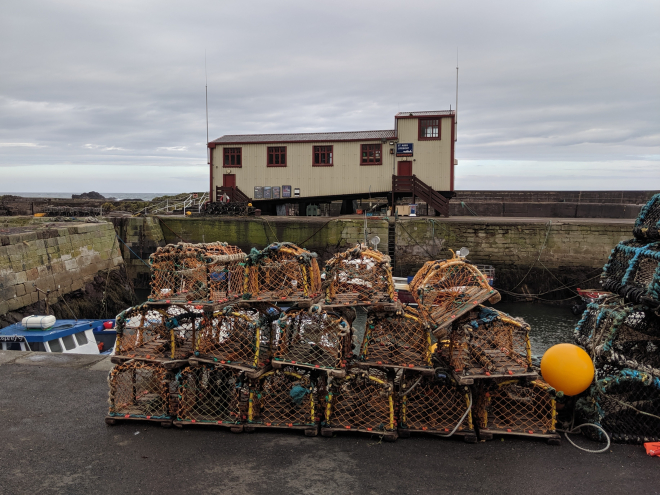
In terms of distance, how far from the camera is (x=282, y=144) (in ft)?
79.2

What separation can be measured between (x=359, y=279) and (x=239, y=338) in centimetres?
173

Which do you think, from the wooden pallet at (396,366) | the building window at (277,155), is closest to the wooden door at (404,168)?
the building window at (277,155)

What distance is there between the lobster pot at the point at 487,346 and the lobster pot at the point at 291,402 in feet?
5.14

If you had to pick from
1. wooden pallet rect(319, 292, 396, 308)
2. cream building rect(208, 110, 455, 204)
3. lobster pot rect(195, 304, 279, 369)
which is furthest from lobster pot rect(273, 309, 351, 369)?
cream building rect(208, 110, 455, 204)

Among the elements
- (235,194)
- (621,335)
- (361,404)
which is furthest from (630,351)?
(235,194)

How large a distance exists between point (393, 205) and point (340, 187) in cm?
269

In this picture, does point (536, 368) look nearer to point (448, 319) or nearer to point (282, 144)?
point (448, 319)

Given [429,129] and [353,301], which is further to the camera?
[429,129]

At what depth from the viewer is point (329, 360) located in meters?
5.51

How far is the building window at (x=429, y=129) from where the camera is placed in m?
23.2

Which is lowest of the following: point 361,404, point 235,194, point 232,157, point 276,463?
Answer: point 276,463

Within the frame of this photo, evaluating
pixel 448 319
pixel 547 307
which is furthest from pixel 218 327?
pixel 547 307

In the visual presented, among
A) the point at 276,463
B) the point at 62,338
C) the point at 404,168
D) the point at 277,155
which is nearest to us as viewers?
the point at 276,463

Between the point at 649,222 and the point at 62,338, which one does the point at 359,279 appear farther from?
the point at 62,338
